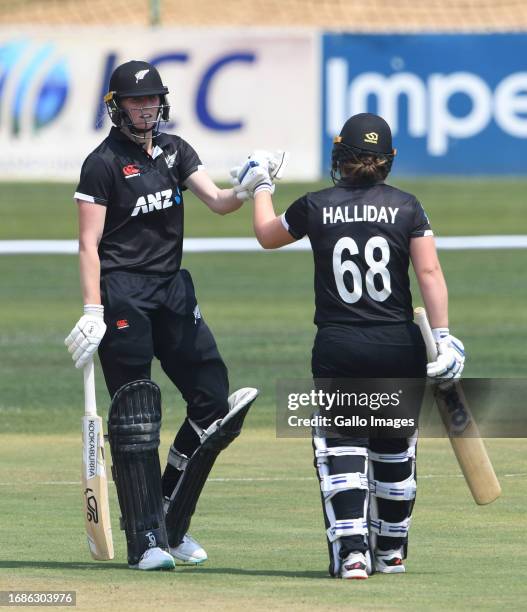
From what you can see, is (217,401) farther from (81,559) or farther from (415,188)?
(415,188)

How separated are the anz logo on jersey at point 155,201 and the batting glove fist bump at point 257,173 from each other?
1.00 feet

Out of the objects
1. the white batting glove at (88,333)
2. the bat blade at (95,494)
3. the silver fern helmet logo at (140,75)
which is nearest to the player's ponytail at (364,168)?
the silver fern helmet logo at (140,75)

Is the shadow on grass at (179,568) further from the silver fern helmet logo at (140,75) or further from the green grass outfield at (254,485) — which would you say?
the silver fern helmet logo at (140,75)

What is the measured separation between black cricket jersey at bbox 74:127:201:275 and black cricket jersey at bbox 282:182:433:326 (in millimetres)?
797

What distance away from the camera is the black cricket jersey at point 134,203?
8.02 metres

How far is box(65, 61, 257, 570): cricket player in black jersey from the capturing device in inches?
310

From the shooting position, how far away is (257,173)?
26.6ft

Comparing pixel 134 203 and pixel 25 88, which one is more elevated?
pixel 134 203

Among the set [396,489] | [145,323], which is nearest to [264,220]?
[145,323]

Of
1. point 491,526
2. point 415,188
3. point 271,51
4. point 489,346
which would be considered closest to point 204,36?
point 271,51

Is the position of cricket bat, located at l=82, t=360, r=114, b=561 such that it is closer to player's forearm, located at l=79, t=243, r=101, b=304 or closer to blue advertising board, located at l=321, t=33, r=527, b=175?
player's forearm, located at l=79, t=243, r=101, b=304

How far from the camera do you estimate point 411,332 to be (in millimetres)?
7605

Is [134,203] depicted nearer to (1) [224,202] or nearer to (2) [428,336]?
(1) [224,202]

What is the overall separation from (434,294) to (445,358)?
28 centimetres
